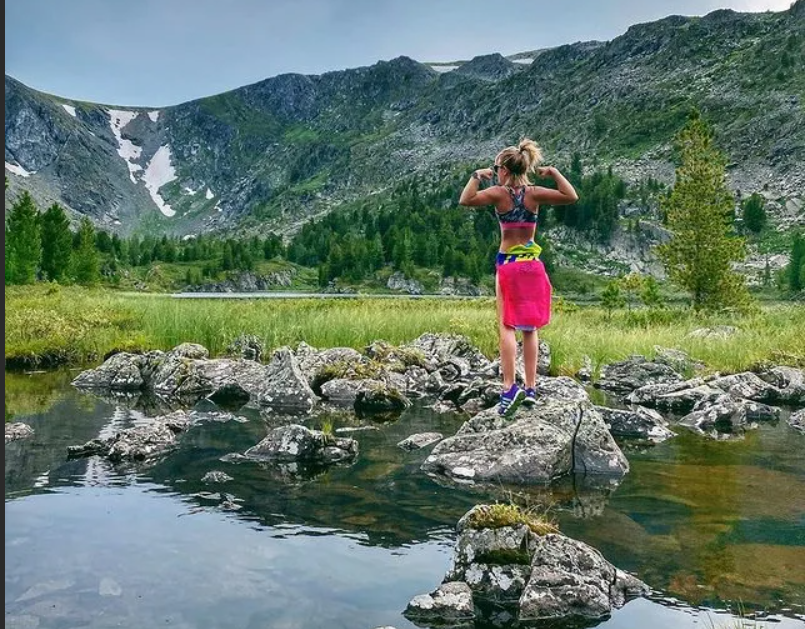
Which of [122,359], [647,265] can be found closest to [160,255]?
[647,265]

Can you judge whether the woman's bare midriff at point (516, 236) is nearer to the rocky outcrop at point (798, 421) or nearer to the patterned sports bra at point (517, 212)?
the patterned sports bra at point (517, 212)

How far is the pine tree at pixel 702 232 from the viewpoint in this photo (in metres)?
47.4

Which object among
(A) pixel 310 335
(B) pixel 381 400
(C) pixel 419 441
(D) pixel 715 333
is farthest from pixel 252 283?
(C) pixel 419 441

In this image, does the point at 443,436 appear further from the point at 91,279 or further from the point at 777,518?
the point at 91,279

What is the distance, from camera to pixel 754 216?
17688 centimetres

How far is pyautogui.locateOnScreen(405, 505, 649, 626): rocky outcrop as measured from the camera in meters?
6.36

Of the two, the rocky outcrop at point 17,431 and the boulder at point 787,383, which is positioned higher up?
the rocky outcrop at point 17,431

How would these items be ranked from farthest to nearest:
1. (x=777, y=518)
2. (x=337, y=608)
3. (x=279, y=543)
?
(x=777, y=518), (x=279, y=543), (x=337, y=608)

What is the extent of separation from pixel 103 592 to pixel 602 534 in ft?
17.8

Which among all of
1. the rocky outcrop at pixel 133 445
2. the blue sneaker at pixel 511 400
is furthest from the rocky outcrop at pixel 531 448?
the rocky outcrop at pixel 133 445

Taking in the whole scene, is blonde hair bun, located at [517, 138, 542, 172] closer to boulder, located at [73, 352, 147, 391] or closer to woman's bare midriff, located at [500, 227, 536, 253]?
woman's bare midriff, located at [500, 227, 536, 253]

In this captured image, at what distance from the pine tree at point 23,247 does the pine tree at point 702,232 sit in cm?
6787

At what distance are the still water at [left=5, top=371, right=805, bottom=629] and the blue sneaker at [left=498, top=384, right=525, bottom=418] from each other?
1.26 metres

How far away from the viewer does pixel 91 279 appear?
100875 mm
